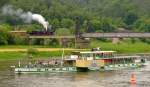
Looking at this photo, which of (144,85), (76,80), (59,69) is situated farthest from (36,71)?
(144,85)

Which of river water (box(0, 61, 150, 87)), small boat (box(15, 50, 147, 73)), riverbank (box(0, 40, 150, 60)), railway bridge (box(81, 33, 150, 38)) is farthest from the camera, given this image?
railway bridge (box(81, 33, 150, 38))

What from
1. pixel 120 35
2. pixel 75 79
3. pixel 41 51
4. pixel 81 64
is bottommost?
pixel 75 79

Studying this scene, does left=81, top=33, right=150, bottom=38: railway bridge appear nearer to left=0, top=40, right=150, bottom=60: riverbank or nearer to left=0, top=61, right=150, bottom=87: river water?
left=0, top=40, right=150, bottom=60: riverbank

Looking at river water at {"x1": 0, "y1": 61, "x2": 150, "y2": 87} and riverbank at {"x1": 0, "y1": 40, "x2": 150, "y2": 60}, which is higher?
riverbank at {"x1": 0, "y1": 40, "x2": 150, "y2": 60}

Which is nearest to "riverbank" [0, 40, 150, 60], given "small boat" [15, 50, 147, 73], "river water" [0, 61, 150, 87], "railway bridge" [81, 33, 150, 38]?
"railway bridge" [81, 33, 150, 38]

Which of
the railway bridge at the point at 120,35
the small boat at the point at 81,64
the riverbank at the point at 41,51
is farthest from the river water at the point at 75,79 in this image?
the railway bridge at the point at 120,35

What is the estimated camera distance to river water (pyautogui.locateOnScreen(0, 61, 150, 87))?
89562 mm

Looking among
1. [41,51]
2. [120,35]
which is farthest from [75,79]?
[120,35]

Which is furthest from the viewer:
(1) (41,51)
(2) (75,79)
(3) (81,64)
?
(1) (41,51)

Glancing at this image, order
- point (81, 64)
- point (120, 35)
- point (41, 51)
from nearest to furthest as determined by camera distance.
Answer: point (81, 64), point (41, 51), point (120, 35)

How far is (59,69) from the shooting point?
109938mm

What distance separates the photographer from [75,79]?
322 feet

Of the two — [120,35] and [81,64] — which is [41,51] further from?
[81,64]

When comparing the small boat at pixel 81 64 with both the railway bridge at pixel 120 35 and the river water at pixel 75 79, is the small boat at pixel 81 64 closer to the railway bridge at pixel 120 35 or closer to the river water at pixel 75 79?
the river water at pixel 75 79
